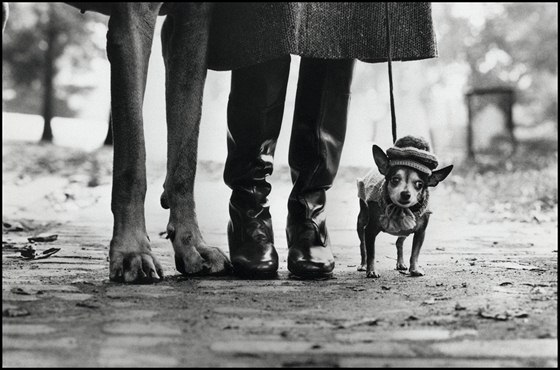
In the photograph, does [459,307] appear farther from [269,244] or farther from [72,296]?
[72,296]

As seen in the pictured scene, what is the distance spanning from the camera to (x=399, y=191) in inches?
115

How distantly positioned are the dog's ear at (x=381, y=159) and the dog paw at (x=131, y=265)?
878 mm

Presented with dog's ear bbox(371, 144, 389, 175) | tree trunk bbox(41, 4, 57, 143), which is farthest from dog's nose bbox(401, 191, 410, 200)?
tree trunk bbox(41, 4, 57, 143)

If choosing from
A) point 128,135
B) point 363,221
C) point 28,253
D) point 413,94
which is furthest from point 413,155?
point 413,94

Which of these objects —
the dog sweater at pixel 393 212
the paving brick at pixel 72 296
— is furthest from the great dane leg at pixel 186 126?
the dog sweater at pixel 393 212

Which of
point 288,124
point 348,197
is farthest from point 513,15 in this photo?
point 348,197

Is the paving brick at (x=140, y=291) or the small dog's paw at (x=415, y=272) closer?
the paving brick at (x=140, y=291)

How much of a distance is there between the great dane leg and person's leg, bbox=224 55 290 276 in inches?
7.0

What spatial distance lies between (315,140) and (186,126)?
21.7 inches

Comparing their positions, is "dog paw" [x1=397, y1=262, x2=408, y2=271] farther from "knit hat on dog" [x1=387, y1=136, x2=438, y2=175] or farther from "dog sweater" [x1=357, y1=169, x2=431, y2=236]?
"knit hat on dog" [x1=387, y1=136, x2=438, y2=175]

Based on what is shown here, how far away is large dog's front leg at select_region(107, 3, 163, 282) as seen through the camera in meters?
2.87

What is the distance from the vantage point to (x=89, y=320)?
7.39 feet

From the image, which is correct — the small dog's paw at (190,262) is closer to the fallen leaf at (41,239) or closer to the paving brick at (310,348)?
the paving brick at (310,348)

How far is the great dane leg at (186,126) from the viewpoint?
3105mm
